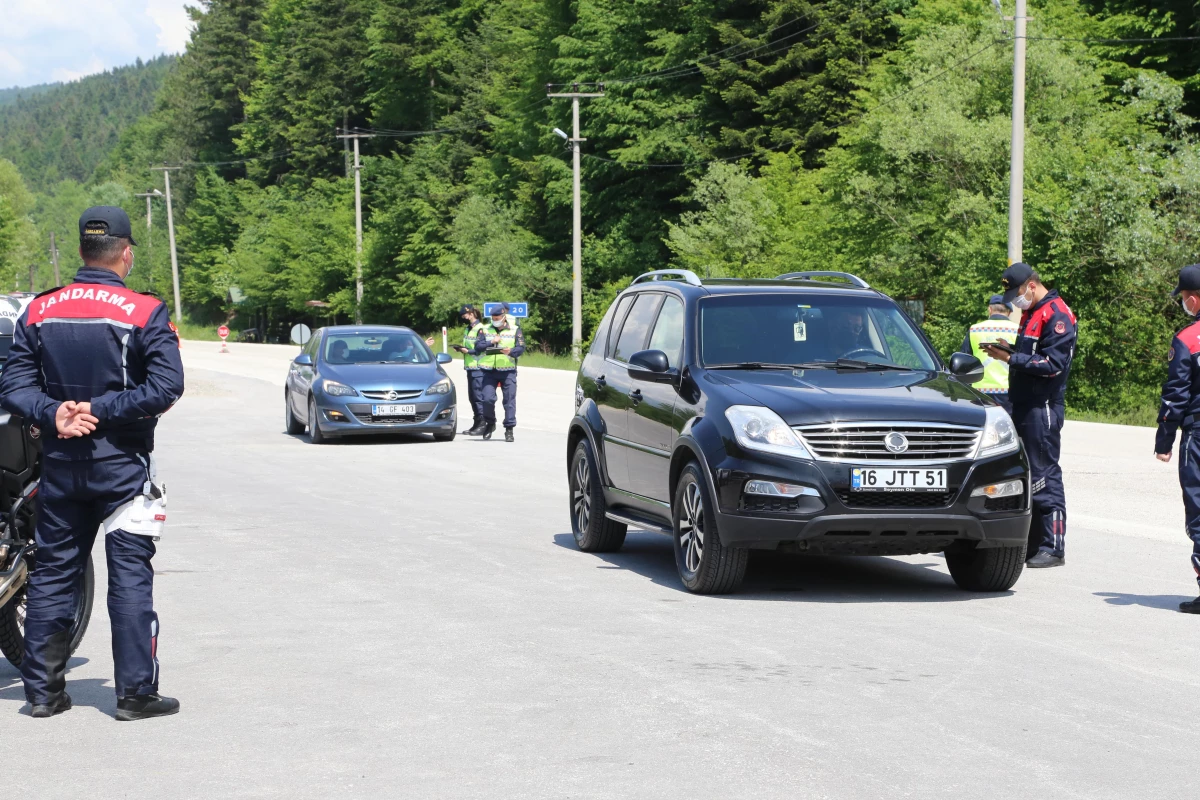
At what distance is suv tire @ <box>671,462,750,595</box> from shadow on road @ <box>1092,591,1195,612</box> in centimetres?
210

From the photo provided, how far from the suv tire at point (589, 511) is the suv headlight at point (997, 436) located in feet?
9.26

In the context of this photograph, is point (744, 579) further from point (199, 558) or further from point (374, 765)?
point (374, 765)

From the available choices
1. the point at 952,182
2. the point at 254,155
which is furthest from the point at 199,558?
the point at 254,155

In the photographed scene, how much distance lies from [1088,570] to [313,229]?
86.9 metres

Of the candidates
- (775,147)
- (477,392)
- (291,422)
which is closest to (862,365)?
(477,392)

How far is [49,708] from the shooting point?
246 inches

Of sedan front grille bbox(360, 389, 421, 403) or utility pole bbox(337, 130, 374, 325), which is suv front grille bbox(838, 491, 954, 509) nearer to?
sedan front grille bbox(360, 389, 421, 403)

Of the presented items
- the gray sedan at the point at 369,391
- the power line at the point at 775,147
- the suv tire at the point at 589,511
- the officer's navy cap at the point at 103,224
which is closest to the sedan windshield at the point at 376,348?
the gray sedan at the point at 369,391

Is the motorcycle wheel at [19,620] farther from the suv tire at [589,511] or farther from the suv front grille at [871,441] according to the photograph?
the suv tire at [589,511]

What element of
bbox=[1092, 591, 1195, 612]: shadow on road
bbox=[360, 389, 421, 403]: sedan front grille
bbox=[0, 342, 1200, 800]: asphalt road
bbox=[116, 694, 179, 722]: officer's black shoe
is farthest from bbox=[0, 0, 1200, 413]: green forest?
bbox=[116, 694, 179, 722]: officer's black shoe

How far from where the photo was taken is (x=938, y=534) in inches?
341

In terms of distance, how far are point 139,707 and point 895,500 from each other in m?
4.20

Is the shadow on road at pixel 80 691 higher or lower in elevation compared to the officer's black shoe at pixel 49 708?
lower

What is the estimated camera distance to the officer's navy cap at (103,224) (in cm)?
621
